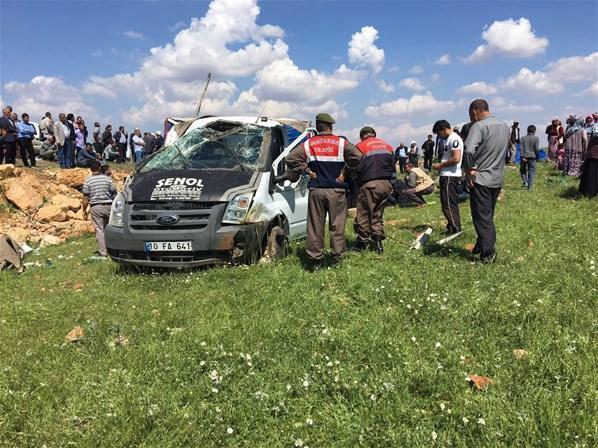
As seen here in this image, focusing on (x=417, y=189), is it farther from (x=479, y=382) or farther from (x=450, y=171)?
(x=479, y=382)

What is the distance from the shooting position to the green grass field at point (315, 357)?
288 cm

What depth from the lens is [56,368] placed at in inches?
150

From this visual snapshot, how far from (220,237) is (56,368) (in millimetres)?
2661

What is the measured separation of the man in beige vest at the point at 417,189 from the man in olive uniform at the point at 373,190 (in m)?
6.19

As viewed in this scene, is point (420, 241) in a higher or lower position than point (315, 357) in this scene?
higher

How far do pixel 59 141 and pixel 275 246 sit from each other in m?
12.7

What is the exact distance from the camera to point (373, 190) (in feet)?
22.4

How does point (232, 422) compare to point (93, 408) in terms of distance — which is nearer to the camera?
point (232, 422)

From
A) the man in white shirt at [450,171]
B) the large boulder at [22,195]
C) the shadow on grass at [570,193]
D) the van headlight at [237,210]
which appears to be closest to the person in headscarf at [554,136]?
the shadow on grass at [570,193]

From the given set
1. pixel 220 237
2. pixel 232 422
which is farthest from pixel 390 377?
pixel 220 237

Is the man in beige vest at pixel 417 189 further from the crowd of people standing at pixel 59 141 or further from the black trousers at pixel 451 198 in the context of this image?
the crowd of people standing at pixel 59 141

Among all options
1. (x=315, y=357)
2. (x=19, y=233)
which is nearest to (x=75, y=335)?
(x=315, y=357)

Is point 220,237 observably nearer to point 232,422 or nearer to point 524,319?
point 232,422

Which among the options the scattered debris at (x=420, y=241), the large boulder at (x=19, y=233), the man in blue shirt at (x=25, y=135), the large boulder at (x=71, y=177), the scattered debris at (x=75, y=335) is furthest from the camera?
the man in blue shirt at (x=25, y=135)
